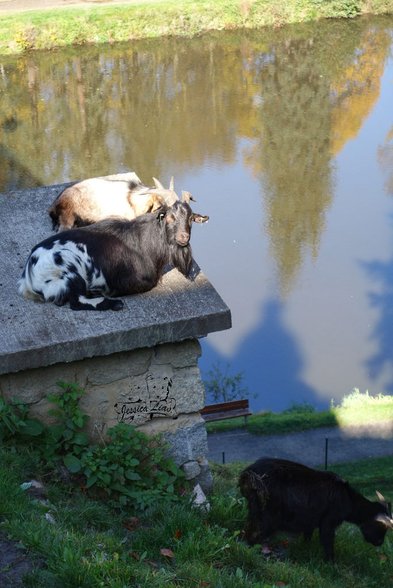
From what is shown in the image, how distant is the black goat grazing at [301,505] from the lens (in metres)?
6.27

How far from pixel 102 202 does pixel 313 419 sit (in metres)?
8.87

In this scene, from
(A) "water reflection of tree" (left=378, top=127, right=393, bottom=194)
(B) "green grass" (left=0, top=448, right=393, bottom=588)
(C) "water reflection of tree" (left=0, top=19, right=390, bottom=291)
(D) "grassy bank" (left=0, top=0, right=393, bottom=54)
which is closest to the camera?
(B) "green grass" (left=0, top=448, right=393, bottom=588)

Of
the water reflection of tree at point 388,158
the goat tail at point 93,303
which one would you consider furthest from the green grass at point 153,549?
the water reflection of tree at point 388,158

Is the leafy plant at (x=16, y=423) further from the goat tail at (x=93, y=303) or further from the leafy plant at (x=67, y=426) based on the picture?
the goat tail at (x=93, y=303)

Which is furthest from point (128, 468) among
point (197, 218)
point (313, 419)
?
point (313, 419)

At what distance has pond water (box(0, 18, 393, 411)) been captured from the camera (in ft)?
61.0

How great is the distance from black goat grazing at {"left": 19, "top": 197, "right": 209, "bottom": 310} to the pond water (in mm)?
10792

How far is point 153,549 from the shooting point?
5316 mm

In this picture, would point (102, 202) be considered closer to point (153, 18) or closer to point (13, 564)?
point (13, 564)

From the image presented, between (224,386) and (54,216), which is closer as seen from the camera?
(54,216)

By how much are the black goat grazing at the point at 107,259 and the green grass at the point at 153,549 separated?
3.79 ft

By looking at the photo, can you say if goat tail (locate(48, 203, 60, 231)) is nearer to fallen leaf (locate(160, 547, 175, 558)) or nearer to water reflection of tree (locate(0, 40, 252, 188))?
fallen leaf (locate(160, 547, 175, 558))

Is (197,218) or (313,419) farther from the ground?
(197,218)

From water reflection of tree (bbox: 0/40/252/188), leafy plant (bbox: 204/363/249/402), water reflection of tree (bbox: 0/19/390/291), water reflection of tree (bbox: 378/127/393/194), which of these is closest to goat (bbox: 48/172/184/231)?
leafy plant (bbox: 204/363/249/402)
